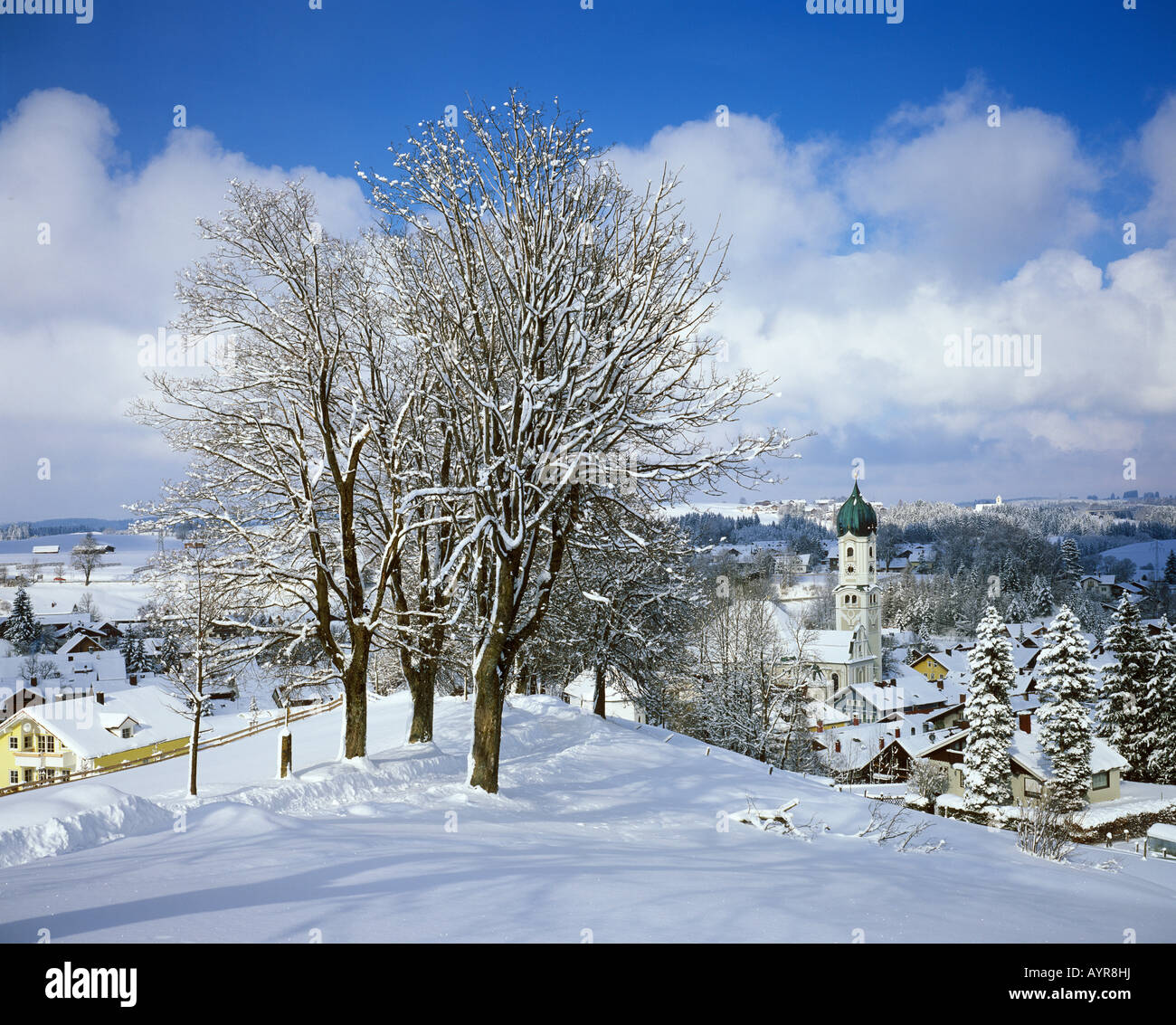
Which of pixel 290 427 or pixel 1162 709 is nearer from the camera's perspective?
pixel 290 427

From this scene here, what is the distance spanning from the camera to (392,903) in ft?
16.3

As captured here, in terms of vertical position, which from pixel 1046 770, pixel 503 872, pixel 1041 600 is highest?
pixel 503 872

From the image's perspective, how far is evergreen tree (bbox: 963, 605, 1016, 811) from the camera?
102 ft

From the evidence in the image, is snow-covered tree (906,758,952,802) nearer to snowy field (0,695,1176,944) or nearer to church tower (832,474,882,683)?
snowy field (0,695,1176,944)

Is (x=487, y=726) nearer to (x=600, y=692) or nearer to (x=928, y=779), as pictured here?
(x=600, y=692)

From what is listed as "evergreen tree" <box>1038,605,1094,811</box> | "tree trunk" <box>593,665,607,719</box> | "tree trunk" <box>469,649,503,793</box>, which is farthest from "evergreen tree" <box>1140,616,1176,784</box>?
"tree trunk" <box>469,649,503,793</box>

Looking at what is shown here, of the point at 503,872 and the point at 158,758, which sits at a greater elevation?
the point at 503,872

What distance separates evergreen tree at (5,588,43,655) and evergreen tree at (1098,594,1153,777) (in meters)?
58.9

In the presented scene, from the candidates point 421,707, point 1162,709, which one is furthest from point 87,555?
point 1162,709

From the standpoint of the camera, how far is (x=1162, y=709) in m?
38.1

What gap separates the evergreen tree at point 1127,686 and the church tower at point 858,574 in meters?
30.2

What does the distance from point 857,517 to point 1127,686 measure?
34.5 meters

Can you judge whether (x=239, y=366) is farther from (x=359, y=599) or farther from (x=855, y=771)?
(x=855, y=771)

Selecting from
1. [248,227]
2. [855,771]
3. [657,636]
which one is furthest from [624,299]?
[855,771]
